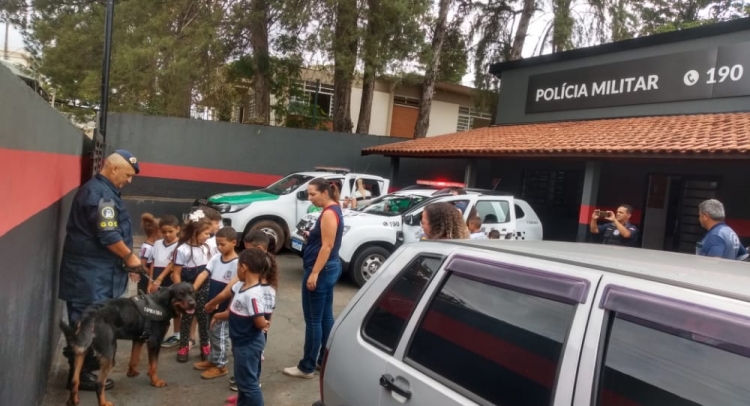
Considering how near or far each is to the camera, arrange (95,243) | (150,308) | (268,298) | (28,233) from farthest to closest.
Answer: (150,308), (95,243), (268,298), (28,233)

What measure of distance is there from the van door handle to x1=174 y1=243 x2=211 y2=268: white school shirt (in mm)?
3170

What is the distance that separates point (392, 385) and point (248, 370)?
1.73 m

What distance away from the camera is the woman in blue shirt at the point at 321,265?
14.3 ft

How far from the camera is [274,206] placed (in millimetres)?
10812

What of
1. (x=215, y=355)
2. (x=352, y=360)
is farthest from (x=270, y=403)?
(x=352, y=360)

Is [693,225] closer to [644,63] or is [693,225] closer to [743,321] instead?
[644,63]

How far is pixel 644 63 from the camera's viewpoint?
38.7 feet

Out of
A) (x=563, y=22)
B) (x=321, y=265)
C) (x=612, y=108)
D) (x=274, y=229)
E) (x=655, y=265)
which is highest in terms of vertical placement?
(x=563, y=22)

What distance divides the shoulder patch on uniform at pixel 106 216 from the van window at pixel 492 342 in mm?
2565

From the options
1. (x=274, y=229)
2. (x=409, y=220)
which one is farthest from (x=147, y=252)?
(x=274, y=229)

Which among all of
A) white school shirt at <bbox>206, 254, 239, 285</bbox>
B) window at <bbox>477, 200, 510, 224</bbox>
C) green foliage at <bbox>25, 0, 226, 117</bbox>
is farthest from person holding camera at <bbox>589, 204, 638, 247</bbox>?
green foliage at <bbox>25, 0, 226, 117</bbox>

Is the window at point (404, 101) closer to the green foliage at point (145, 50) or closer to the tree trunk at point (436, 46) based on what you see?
the tree trunk at point (436, 46)

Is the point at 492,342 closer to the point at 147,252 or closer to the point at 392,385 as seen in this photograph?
the point at 392,385

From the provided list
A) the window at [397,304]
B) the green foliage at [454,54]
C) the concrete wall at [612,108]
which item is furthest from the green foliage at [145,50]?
the window at [397,304]
